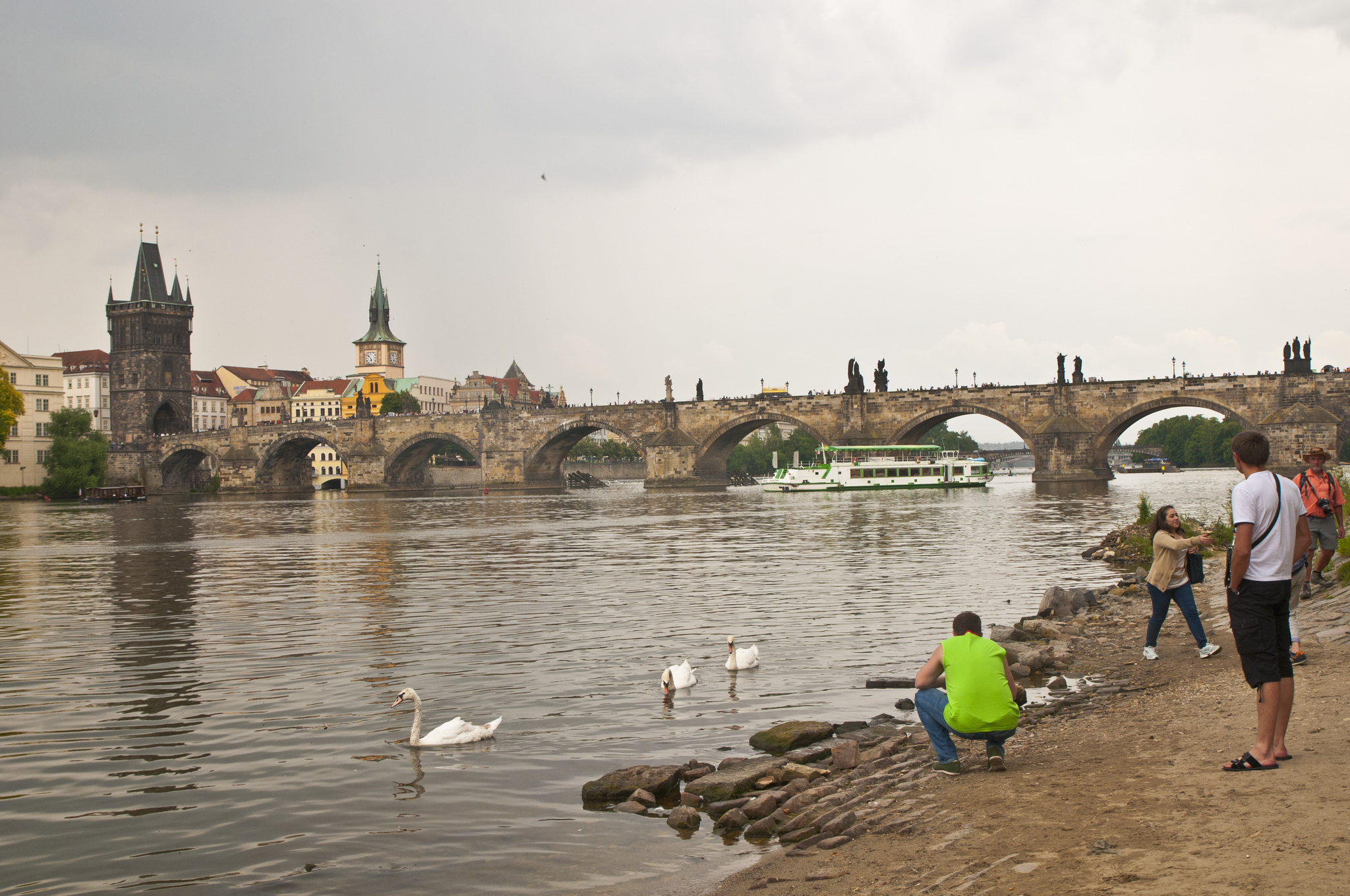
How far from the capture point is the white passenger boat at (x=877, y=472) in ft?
217

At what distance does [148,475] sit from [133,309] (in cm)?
1870

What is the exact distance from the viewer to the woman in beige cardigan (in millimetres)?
Answer: 9859

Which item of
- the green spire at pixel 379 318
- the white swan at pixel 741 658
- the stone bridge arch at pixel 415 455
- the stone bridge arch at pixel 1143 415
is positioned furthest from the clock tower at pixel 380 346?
the white swan at pixel 741 658

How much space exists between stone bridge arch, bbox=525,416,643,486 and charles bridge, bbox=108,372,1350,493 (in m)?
0.13

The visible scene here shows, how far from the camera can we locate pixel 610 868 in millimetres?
5988

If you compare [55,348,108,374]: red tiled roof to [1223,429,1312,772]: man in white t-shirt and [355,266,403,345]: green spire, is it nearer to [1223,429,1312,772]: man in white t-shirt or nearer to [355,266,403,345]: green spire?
[355,266,403,345]: green spire

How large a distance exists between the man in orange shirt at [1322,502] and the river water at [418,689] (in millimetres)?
4129

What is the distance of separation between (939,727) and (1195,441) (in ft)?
408

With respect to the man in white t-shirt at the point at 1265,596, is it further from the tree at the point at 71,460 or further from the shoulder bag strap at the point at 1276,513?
the tree at the point at 71,460

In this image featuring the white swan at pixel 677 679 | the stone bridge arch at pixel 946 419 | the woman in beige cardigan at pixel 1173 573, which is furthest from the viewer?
the stone bridge arch at pixel 946 419

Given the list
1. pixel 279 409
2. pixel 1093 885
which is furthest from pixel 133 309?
pixel 1093 885

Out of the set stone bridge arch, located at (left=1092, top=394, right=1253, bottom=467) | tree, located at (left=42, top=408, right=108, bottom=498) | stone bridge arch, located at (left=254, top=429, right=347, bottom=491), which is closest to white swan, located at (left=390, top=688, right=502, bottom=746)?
stone bridge arch, located at (left=1092, top=394, right=1253, bottom=467)

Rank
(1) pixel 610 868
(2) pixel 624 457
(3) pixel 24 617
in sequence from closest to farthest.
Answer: (1) pixel 610 868 < (3) pixel 24 617 < (2) pixel 624 457

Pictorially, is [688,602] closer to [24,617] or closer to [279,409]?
[24,617]
